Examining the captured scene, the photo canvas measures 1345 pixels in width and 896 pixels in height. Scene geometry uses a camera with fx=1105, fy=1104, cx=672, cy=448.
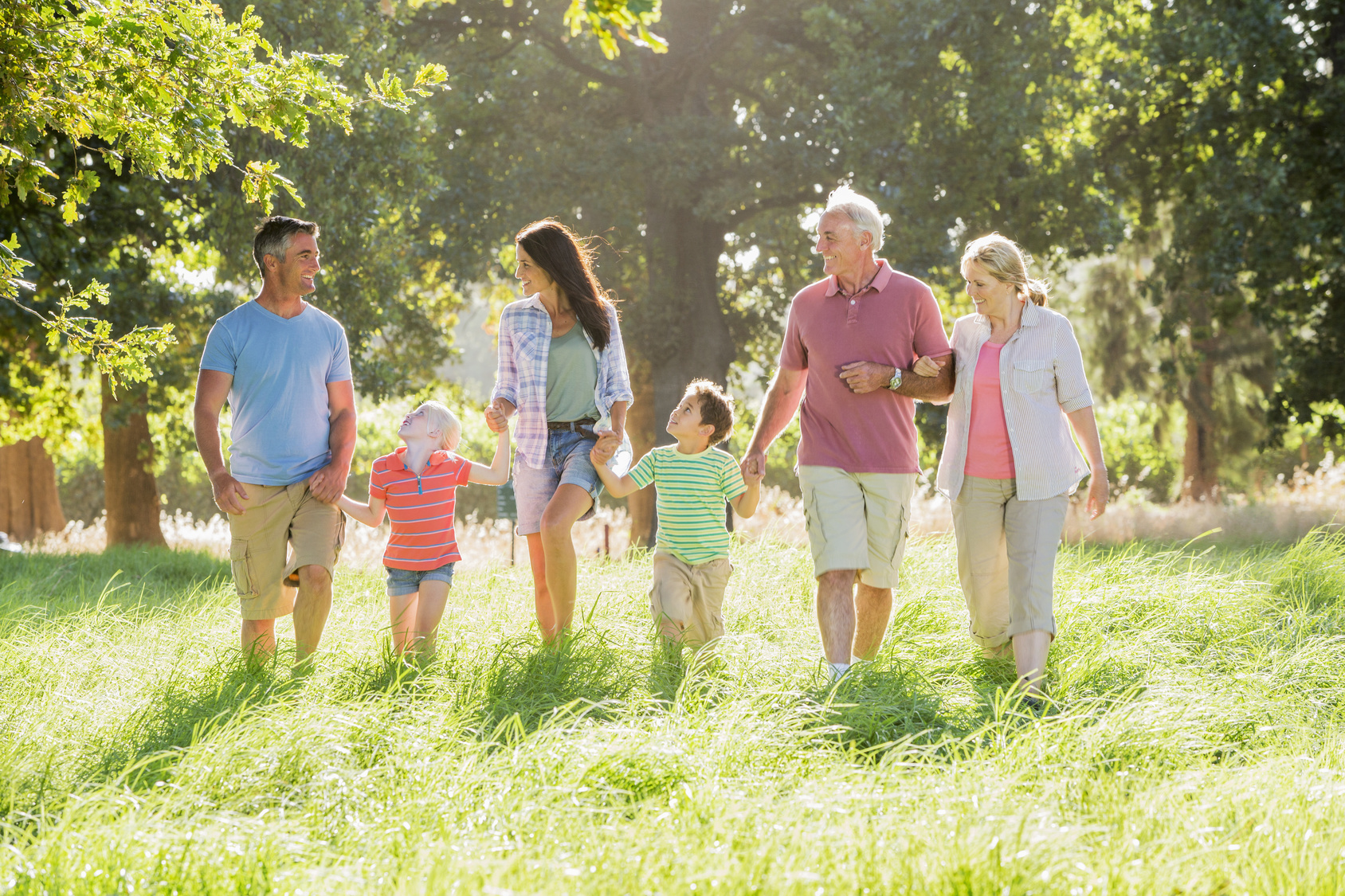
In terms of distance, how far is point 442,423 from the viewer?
17.1ft

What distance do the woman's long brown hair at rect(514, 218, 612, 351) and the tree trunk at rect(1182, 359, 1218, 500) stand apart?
56.0 ft

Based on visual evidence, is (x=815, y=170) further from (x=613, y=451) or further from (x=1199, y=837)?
(x=1199, y=837)

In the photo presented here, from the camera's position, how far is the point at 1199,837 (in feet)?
9.46

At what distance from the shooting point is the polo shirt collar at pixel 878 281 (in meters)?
5.04

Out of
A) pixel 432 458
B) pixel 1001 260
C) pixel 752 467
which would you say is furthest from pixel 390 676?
pixel 1001 260

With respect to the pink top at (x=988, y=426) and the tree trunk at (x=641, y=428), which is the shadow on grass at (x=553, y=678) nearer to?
the pink top at (x=988, y=426)

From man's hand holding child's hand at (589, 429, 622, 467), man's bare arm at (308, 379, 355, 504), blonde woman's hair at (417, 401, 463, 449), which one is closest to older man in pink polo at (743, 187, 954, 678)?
man's hand holding child's hand at (589, 429, 622, 467)

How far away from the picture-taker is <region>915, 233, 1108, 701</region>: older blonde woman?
15.5 feet

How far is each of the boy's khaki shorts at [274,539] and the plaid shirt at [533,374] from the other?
37.9 inches

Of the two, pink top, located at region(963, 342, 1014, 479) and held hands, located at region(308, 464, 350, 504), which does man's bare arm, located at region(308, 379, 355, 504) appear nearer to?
held hands, located at region(308, 464, 350, 504)

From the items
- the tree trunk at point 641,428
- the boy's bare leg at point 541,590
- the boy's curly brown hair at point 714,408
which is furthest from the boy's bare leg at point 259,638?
the tree trunk at point 641,428

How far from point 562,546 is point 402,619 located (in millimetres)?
819

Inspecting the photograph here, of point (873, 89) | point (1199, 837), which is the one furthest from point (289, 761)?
point (873, 89)

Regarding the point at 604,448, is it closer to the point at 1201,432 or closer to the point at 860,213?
the point at 860,213
